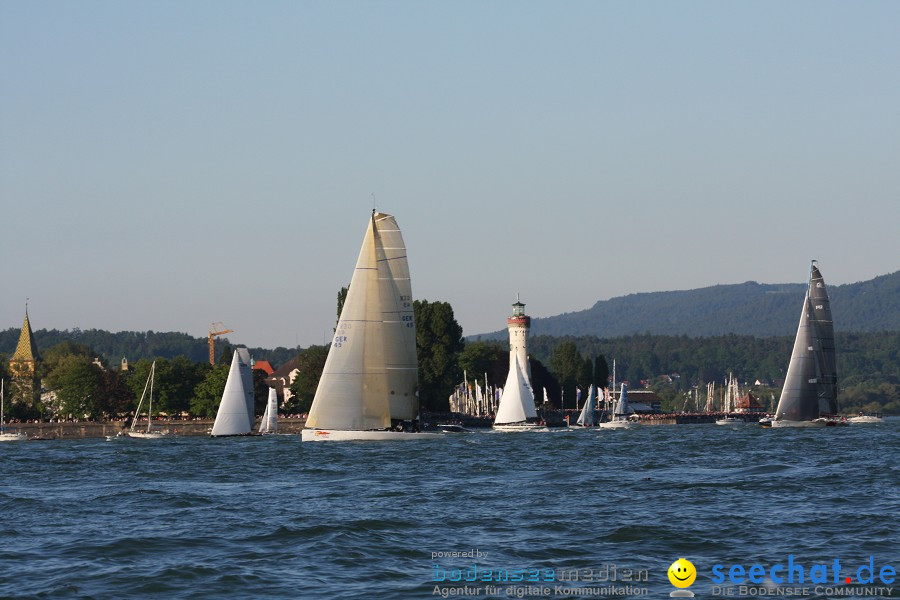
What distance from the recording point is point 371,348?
7762cm

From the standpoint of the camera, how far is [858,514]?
35094mm

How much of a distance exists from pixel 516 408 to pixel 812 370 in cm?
2766

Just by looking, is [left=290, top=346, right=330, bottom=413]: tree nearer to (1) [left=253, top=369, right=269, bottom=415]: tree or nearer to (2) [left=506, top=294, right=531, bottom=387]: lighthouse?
(1) [left=253, top=369, right=269, bottom=415]: tree

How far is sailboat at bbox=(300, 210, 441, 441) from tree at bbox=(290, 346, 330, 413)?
2389 inches

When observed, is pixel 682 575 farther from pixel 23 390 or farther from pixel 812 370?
pixel 23 390

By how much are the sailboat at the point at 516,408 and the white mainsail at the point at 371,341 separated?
50.1 metres

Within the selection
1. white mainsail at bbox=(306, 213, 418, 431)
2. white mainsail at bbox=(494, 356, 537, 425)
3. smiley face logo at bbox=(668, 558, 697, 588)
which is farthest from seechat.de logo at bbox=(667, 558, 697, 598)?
white mainsail at bbox=(494, 356, 537, 425)

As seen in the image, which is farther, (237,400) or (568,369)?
(568,369)

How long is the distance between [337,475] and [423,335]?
8735 cm

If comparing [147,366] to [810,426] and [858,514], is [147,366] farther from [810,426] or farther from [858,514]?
[858,514]

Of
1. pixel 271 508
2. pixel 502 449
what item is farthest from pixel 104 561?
pixel 502 449

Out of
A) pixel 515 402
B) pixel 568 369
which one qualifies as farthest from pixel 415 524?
pixel 568 369

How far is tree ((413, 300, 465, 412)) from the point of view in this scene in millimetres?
138125

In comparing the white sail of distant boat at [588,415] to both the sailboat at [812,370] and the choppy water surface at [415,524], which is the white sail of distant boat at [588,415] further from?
the choppy water surface at [415,524]
